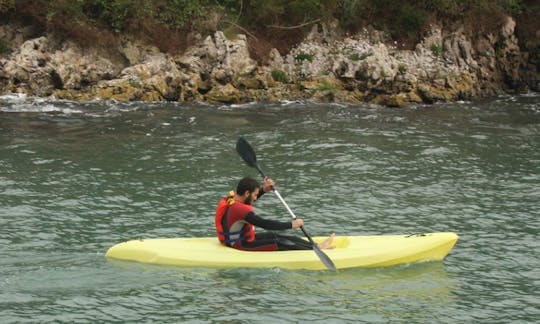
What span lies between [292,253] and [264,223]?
22.7 inches

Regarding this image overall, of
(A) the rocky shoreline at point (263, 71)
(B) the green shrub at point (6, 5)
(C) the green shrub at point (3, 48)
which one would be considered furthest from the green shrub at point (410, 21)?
(C) the green shrub at point (3, 48)

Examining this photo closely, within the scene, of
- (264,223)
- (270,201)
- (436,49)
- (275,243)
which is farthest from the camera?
(436,49)

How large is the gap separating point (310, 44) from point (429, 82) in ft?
12.2

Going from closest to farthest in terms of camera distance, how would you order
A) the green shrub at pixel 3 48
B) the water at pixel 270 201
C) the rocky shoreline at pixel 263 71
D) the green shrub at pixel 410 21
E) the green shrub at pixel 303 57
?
the water at pixel 270 201 < the rocky shoreline at pixel 263 71 < the green shrub at pixel 3 48 < the green shrub at pixel 303 57 < the green shrub at pixel 410 21

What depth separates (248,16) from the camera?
24062 millimetres

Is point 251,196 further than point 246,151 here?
No

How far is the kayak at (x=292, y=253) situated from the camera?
9.34 m

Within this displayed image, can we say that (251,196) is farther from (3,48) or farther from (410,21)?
(410,21)

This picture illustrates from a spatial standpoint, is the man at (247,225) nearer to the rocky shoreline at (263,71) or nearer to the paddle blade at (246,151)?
the paddle blade at (246,151)

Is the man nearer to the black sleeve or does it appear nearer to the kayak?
the black sleeve

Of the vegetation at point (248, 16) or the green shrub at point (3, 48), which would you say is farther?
the vegetation at point (248, 16)

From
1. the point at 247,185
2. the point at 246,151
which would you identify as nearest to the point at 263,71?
the point at 246,151

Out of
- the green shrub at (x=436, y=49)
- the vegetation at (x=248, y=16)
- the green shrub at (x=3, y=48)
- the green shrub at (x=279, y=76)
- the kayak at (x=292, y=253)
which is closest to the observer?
the kayak at (x=292, y=253)

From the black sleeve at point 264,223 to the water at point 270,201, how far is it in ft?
1.76
